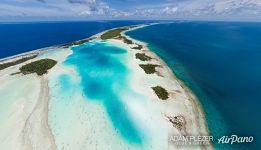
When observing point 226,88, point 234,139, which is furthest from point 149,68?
point 234,139

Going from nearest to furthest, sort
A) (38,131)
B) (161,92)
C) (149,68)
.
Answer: (38,131)
(161,92)
(149,68)

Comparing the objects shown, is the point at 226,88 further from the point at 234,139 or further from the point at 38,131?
the point at 38,131

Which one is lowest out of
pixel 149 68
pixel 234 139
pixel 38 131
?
pixel 234 139

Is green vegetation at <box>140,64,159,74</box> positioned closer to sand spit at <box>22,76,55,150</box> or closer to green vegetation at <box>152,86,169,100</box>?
green vegetation at <box>152,86,169,100</box>

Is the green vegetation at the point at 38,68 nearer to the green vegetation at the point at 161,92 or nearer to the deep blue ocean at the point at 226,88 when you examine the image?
the green vegetation at the point at 161,92

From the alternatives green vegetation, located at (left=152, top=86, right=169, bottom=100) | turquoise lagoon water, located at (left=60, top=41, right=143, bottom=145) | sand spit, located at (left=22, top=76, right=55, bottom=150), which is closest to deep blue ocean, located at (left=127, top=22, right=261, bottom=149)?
green vegetation, located at (left=152, top=86, right=169, bottom=100)

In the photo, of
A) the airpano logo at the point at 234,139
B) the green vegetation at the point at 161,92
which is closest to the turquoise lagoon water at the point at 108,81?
the green vegetation at the point at 161,92

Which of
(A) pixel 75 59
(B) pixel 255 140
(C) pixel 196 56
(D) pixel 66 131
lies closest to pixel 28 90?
(D) pixel 66 131
